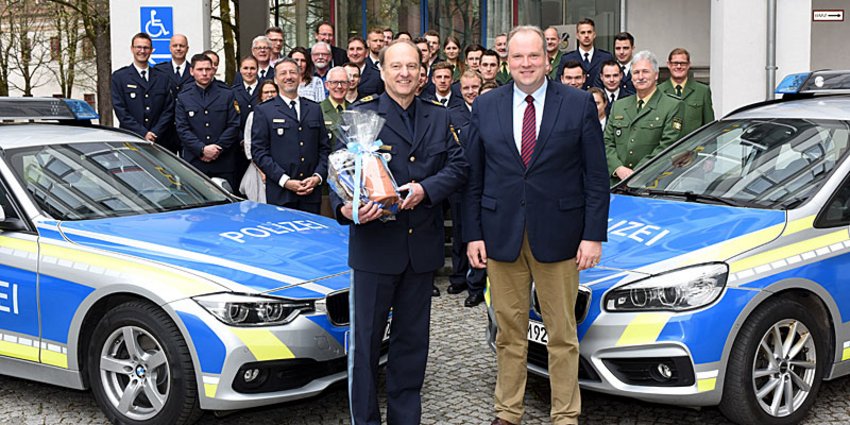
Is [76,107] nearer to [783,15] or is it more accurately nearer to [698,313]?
[698,313]

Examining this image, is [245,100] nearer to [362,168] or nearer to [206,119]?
[206,119]

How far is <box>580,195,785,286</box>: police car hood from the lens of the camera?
4.30 m

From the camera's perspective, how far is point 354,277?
4148mm

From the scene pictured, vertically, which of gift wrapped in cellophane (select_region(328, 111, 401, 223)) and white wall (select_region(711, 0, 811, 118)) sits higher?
white wall (select_region(711, 0, 811, 118))

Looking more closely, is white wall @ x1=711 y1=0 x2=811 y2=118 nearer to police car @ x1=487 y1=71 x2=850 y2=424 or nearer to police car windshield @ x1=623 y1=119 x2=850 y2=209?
police car windshield @ x1=623 y1=119 x2=850 y2=209

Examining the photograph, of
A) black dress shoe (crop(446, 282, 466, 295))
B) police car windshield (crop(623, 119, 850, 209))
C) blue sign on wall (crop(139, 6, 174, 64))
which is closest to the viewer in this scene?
police car windshield (crop(623, 119, 850, 209))

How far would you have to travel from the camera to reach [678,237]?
14.9ft

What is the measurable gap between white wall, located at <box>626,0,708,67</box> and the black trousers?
9977 millimetres

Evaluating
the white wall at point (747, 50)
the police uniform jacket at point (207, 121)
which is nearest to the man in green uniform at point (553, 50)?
the white wall at point (747, 50)

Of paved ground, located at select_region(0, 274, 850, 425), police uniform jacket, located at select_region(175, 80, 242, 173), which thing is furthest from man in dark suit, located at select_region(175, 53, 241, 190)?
paved ground, located at select_region(0, 274, 850, 425)

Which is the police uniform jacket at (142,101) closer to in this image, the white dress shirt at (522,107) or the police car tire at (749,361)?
the white dress shirt at (522,107)

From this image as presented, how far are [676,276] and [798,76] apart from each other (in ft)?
8.15

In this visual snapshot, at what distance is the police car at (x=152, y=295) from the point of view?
4.16 metres

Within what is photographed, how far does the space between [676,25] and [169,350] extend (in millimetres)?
10723
